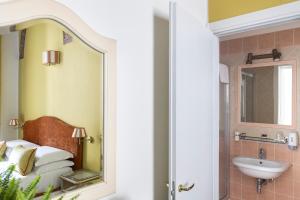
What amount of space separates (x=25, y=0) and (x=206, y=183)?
1.56 metres

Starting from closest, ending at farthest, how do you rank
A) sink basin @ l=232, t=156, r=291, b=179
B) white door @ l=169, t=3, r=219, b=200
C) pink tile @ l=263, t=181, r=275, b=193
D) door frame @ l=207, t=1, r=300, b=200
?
white door @ l=169, t=3, r=219, b=200 → door frame @ l=207, t=1, r=300, b=200 → sink basin @ l=232, t=156, r=291, b=179 → pink tile @ l=263, t=181, r=275, b=193

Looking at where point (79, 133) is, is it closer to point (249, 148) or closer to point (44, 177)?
point (44, 177)

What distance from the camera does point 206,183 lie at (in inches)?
65.9

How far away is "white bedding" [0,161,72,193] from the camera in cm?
76

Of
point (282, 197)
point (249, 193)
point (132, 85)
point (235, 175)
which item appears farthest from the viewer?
point (235, 175)

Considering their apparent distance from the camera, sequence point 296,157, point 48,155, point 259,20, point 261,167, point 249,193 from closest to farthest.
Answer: point 48,155 → point 259,20 → point 261,167 → point 296,157 → point 249,193

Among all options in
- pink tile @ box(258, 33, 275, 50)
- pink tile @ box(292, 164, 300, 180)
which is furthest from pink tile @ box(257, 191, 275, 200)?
pink tile @ box(258, 33, 275, 50)

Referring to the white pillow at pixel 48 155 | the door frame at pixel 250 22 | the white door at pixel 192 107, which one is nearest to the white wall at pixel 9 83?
the white pillow at pixel 48 155

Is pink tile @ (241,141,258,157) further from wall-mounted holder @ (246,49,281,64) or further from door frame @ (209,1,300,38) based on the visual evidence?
door frame @ (209,1,300,38)

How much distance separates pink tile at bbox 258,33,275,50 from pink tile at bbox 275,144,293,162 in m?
1.18

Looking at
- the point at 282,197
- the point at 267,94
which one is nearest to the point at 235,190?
the point at 282,197

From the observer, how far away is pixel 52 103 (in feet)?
2.91

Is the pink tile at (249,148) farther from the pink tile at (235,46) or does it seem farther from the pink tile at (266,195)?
the pink tile at (235,46)

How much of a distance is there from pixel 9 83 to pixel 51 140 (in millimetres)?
263
